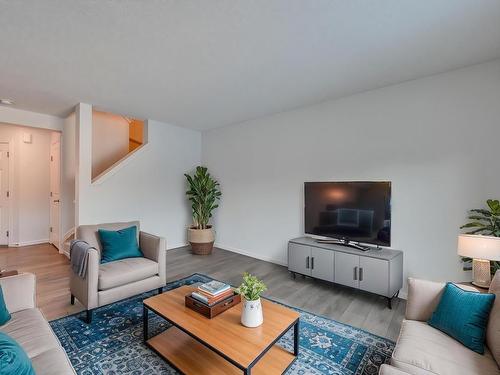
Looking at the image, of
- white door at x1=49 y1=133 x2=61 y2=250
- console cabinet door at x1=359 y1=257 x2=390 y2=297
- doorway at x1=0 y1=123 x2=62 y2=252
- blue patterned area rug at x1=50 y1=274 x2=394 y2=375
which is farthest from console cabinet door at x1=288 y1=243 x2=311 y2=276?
doorway at x1=0 y1=123 x2=62 y2=252

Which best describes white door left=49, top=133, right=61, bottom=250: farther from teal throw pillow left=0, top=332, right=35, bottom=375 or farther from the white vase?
the white vase

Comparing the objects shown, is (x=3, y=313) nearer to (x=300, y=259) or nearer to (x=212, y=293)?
(x=212, y=293)

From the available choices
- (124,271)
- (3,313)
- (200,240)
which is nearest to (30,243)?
(200,240)

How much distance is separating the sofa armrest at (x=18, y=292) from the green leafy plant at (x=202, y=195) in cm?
316

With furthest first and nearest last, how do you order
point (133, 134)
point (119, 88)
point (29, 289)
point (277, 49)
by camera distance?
point (133, 134) → point (119, 88) → point (277, 49) → point (29, 289)

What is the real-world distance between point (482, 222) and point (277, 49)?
266 centimetres

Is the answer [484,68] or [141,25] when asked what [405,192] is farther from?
[141,25]

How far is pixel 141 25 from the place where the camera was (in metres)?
1.91

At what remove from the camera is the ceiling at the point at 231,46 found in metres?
1.75

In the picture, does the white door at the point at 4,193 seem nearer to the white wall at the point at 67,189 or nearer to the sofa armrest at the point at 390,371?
the white wall at the point at 67,189

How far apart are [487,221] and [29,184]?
7609 millimetres

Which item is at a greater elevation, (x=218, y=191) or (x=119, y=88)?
(x=119, y=88)

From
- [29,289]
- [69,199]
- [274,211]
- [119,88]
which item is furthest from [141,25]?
[69,199]

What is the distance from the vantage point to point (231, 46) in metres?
2.20
